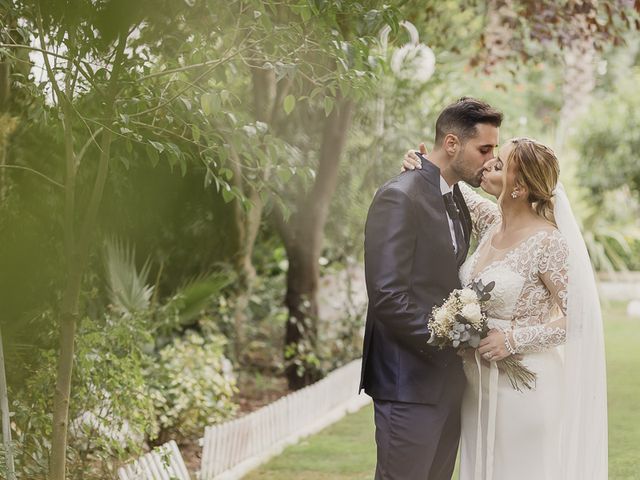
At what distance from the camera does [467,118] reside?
441 centimetres

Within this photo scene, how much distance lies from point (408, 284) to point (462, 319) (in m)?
0.27

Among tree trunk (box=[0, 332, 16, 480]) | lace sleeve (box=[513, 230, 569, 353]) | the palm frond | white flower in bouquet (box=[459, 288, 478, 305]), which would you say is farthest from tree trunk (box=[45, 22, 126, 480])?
the palm frond

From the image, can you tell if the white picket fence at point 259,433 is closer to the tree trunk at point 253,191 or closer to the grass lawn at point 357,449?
the grass lawn at point 357,449

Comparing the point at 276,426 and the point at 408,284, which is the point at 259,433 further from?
the point at 408,284

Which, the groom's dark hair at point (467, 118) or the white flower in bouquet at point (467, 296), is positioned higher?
the groom's dark hair at point (467, 118)

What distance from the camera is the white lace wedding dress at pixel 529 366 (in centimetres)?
435

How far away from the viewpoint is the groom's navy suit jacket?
13.8 feet

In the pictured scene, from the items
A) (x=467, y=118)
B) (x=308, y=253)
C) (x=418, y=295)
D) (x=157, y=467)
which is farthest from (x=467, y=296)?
(x=308, y=253)

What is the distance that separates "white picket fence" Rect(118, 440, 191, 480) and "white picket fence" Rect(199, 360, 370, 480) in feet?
1.84

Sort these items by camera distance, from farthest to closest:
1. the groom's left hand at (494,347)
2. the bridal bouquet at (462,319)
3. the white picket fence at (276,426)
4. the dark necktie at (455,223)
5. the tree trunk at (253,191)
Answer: the tree trunk at (253,191) < the white picket fence at (276,426) < the dark necktie at (455,223) < the groom's left hand at (494,347) < the bridal bouquet at (462,319)

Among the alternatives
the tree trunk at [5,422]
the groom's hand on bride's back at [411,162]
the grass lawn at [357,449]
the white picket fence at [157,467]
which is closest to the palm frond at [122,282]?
the white picket fence at [157,467]

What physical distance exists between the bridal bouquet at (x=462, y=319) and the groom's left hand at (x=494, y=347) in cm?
7

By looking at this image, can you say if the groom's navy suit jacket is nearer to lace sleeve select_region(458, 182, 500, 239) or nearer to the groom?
the groom

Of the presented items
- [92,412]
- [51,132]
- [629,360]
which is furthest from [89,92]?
[629,360]
